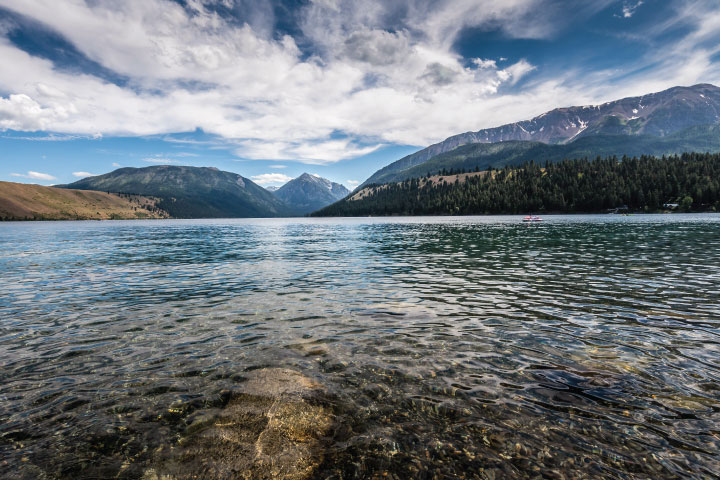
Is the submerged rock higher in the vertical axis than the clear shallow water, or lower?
higher

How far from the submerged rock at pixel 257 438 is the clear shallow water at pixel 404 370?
1.60 ft

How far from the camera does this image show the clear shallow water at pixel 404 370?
23.2 ft

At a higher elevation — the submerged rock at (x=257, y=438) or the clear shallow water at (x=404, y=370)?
the submerged rock at (x=257, y=438)

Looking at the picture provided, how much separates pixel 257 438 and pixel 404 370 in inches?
209

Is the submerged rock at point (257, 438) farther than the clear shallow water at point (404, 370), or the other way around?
the clear shallow water at point (404, 370)

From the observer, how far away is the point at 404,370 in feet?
36.6

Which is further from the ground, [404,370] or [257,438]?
[257,438]

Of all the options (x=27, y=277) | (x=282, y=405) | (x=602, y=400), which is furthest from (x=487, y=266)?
(x=27, y=277)

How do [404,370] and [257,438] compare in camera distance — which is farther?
[404,370]

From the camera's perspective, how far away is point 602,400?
A: 9016 millimetres

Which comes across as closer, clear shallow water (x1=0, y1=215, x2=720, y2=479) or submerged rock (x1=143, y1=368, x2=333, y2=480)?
submerged rock (x1=143, y1=368, x2=333, y2=480)

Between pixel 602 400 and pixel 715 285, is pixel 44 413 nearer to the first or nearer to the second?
pixel 602 400

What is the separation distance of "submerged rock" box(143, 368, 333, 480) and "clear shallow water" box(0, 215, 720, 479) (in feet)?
1.60

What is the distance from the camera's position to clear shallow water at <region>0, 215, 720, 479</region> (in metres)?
7.07
